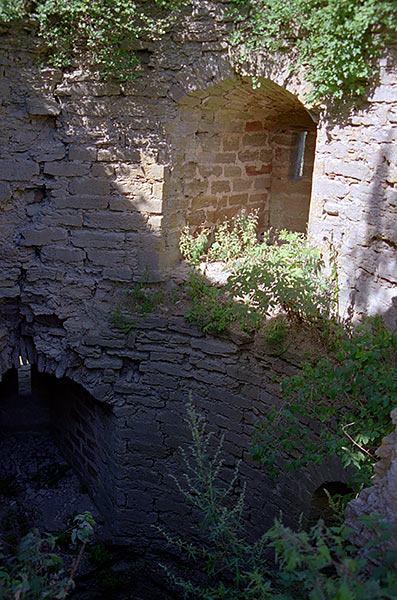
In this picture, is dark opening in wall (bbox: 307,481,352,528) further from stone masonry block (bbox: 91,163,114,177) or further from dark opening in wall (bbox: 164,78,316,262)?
stone masonry block (bbox: 91,163,114,177)

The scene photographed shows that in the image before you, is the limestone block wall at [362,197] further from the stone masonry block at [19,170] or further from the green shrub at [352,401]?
the stone masonry block at [19,170]

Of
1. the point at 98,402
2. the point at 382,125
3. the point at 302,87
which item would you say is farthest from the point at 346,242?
the point at 98,402

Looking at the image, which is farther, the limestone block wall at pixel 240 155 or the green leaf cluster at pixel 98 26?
the limestone block wall at pixel 240 155

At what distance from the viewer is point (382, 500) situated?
287cm

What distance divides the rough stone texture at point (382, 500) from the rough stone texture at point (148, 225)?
1.84 m

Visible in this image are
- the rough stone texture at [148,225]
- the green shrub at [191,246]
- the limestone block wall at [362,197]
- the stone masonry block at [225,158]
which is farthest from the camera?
the stone masonry block at [225,158]

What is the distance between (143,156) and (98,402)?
8.54ft

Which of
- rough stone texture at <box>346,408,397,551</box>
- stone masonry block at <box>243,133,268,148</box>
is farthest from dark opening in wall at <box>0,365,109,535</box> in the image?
rough stone texture at <box>346,408,397,551</box>

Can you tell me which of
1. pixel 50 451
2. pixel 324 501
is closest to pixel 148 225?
pixel 324 501

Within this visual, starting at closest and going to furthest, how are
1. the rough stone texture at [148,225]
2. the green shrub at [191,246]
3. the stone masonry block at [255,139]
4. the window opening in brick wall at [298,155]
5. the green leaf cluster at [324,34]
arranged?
the green leaf cluster at [324,34] → the rough stone texture at [148,225] → the green shrub at [191,246] → the stone masonry block at [255,139] → the window opening in brick wall at [298,155]

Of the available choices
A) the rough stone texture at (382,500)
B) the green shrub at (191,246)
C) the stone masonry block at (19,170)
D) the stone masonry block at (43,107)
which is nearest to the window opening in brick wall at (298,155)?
the green shrub at (191,246)

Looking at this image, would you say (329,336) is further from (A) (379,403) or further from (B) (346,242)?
(A) (379,403)

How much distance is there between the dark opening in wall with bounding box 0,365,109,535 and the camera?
654 centimetres

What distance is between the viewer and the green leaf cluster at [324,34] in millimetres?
4434
